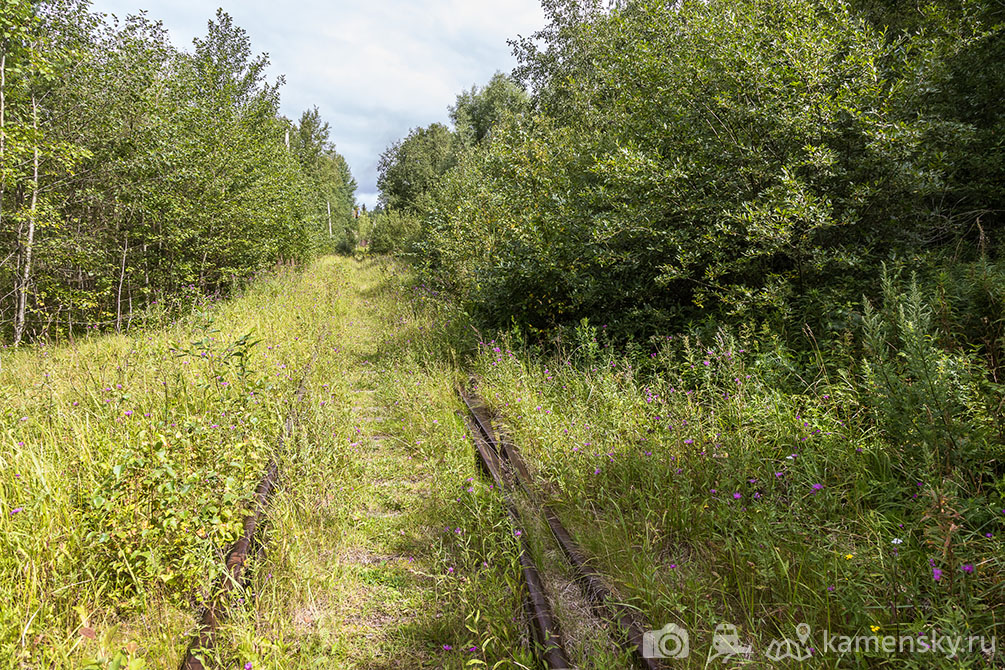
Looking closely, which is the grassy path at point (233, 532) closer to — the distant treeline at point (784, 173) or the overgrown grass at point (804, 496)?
the overgrown grass at point (804, 496)

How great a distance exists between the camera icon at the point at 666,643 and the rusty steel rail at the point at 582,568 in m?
0.03

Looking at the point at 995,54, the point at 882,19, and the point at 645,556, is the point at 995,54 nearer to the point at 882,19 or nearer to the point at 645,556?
the point at 882,19

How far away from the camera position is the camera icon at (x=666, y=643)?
2143 millimetres

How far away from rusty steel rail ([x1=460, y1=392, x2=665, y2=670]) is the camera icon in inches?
1.1

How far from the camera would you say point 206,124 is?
1374 centimetres

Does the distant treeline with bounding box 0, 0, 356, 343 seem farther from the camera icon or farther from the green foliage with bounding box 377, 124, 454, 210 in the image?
the green foliage with bounding box 377, 124, 454, 210

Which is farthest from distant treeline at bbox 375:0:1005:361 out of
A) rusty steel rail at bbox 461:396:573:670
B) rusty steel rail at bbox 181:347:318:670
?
rusty steel rail at bbox 181:347:318:670

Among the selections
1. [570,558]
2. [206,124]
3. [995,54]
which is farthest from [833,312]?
[206,124]

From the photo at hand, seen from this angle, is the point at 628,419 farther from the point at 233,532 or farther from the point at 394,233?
the point at 394,233

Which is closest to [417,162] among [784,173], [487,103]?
[487,103]

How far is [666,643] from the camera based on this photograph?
2.23 meters

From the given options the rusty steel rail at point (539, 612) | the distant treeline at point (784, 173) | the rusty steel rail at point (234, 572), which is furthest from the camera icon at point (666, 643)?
the distant treeline at point (784, 173)

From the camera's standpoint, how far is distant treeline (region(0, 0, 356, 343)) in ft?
29.2

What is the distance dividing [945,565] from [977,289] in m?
2.95
